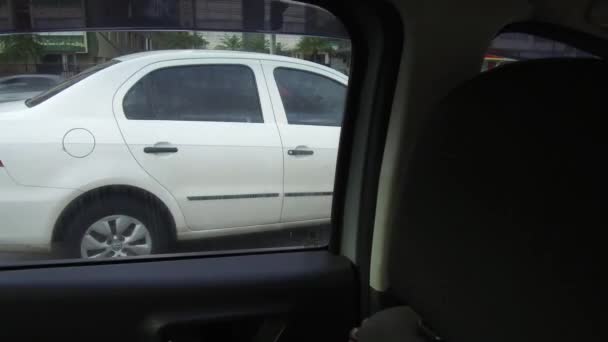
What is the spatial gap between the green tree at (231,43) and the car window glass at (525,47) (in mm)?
897

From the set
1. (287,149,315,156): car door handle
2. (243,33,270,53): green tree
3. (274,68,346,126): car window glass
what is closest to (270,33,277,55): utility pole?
(243,33,270,53): green tree

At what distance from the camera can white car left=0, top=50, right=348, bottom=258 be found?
189cm

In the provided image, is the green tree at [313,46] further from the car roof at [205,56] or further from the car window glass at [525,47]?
the car window glass at [525,47]

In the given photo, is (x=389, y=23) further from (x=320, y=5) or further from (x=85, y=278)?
(x=85, y=278)

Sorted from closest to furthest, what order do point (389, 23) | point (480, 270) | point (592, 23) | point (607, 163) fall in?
point (607, 163) < point (480, 270) < point (389, 23) < point (592, 23)

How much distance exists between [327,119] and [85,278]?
1065mm

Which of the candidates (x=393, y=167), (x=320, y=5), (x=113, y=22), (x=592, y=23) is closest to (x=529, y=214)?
(x=393, y=167)

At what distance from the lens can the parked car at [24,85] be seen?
1.82m

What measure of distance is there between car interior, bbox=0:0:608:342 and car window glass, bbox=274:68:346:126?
0.52ft

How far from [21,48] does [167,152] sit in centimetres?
59

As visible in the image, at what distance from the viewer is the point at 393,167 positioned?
1.83 meters

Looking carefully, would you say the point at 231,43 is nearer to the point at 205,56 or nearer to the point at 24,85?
the point at 205,56

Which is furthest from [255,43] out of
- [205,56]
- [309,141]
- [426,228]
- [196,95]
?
[426,228]

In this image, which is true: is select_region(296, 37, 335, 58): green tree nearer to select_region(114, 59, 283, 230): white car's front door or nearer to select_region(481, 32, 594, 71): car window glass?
select_region(114, 59, 283, 230): white car's front door
